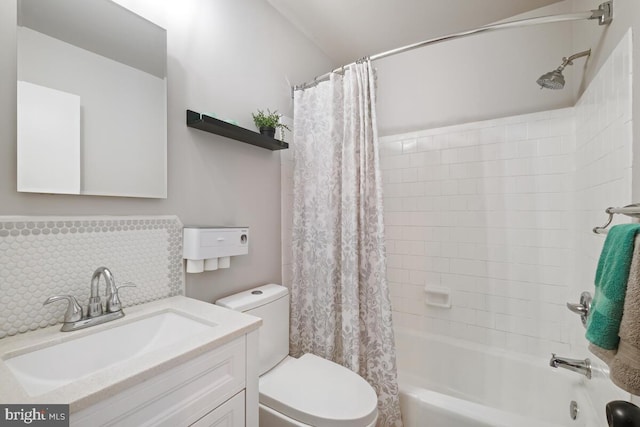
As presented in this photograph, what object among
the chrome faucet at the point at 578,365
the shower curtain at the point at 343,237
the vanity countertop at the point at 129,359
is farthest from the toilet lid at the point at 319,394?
the chrome faucet at the point at 578,365

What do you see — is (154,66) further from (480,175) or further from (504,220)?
A: (504,220)

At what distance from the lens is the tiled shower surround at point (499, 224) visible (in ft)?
5.44

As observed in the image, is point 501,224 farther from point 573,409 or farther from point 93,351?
point 93,351

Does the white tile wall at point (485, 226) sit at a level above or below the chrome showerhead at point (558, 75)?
below

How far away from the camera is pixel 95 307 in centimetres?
98

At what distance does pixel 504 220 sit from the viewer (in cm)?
188

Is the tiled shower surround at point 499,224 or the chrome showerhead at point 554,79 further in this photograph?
the tiled shower surround at point 499,224

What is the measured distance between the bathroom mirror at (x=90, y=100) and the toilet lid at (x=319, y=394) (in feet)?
3.37

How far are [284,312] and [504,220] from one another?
157cm

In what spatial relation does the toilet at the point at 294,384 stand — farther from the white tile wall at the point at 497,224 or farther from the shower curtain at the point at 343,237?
the white tile wall at the point at 497,224

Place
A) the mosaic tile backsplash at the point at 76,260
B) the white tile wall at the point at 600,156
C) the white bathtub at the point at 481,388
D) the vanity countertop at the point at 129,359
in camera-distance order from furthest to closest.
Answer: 1. the white bathtub at the point at 481,388
2. the white tile wall at the point at 600,156
3. the mosaic tile backsplash at the point at 76,260
4. the vanity countertop at the point at 129,359

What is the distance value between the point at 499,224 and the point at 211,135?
1.91 meters

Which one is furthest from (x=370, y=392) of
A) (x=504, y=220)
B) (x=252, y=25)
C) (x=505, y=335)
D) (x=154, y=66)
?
(x=252, y=25)

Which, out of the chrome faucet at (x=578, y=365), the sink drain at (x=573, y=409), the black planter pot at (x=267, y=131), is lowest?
the sink drain at (x=573, y=409)
